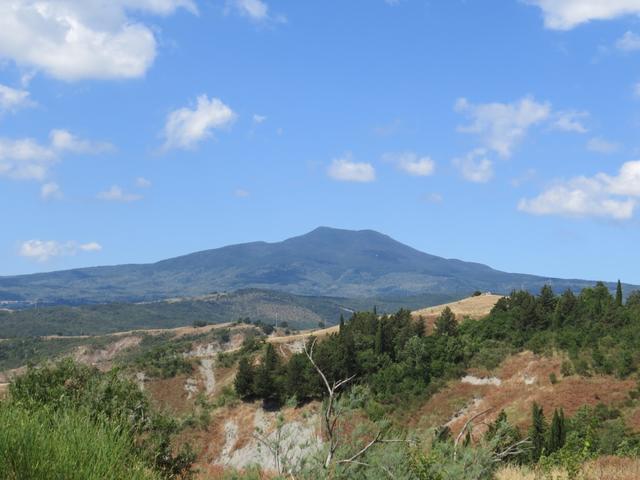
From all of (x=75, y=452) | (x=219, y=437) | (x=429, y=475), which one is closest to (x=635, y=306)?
(x=219, y=437)

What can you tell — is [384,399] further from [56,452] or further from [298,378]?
[56,452]

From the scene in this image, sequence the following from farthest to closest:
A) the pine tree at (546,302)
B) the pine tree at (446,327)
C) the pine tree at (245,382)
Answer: the pine tree at (446,327), the pine tree at (546,302), the pine tree at (245,382)

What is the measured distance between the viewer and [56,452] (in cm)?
750

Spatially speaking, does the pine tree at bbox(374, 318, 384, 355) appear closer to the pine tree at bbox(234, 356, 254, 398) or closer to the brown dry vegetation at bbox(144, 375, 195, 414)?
the pine tree at bbox(234, 356, 254, 398)

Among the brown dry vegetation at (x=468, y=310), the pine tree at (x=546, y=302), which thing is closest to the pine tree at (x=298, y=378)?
the brown dry vegetation at (x=468, y=310)

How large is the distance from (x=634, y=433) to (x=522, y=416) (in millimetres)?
13937

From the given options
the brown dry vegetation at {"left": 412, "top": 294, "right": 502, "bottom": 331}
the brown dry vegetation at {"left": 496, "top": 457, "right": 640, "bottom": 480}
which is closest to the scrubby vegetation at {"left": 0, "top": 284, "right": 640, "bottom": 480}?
the brown dry vegetation at {"left": 496, "top": 457, "right": 640, "bottom": 480}

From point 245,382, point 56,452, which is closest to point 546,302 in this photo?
point 245,382

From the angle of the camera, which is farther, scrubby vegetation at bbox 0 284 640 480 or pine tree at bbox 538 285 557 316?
pine tree at bbox 538 285 557 316

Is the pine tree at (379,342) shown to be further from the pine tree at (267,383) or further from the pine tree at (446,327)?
the pine tree at (267,383)

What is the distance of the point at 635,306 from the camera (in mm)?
77812

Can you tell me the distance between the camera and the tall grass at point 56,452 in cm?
729

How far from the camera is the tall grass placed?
7.29 m

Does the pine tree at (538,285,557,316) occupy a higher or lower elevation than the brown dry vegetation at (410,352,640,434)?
higher
